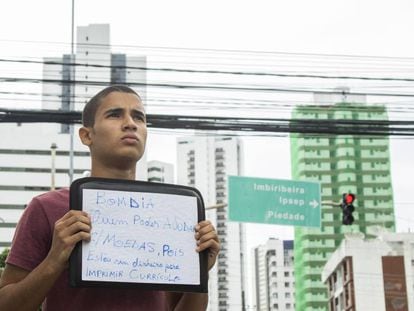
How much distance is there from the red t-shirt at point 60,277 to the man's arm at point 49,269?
0.34 ft

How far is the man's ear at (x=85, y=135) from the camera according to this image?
282 centimetres

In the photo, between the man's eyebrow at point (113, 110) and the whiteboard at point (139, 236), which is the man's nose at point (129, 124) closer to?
the man's eyebrow at point (113, 110)

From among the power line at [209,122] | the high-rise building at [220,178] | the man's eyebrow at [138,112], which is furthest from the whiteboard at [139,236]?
the high-rise building at [220,178]

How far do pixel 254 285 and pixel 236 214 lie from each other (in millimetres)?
152289

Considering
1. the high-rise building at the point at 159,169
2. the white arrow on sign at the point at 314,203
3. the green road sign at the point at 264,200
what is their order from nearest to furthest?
1. the green road sign at the point at 264,200
2. the white arrow on sign at the point at 314,203
3. the high-rise building at the point at 159,169

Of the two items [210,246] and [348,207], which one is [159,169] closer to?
[348,207]

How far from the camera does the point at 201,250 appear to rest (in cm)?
266

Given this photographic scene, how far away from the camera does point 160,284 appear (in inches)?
102

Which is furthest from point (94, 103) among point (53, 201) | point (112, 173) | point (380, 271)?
point (380, 271)

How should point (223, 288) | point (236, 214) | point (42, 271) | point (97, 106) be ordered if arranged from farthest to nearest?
point (223, 288), point (236, 214), point (97, 106), point (42, 271)

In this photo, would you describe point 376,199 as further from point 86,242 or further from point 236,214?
point 86,242

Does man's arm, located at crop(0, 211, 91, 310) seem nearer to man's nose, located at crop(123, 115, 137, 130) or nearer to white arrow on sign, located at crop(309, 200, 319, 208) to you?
man's nose, located at crop(123, 115, 137, 130)

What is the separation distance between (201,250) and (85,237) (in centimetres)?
37

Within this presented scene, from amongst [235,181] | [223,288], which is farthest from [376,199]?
[235,181]
